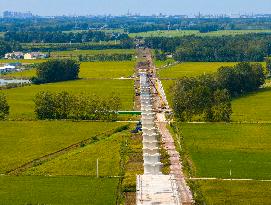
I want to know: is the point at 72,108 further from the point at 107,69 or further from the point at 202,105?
the point at 107,69

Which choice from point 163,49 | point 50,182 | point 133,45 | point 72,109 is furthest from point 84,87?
point 133,45

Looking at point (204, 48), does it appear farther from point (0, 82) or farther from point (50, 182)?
point (50, 182)

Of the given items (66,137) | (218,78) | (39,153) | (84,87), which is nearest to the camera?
(39,153)

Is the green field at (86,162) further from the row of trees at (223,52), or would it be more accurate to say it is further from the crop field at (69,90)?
the row of trees at (223,52)

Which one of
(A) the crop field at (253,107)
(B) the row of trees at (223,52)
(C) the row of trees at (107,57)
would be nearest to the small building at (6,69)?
(C) the row of trees at (107,57)

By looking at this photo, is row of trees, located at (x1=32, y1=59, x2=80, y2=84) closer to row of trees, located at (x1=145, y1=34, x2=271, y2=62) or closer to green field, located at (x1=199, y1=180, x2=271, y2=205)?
row of trees, located at (x1=145, y1=34, x2=271, y2=62)

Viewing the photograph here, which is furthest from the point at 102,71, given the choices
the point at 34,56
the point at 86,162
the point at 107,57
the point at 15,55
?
the point at 86,162
